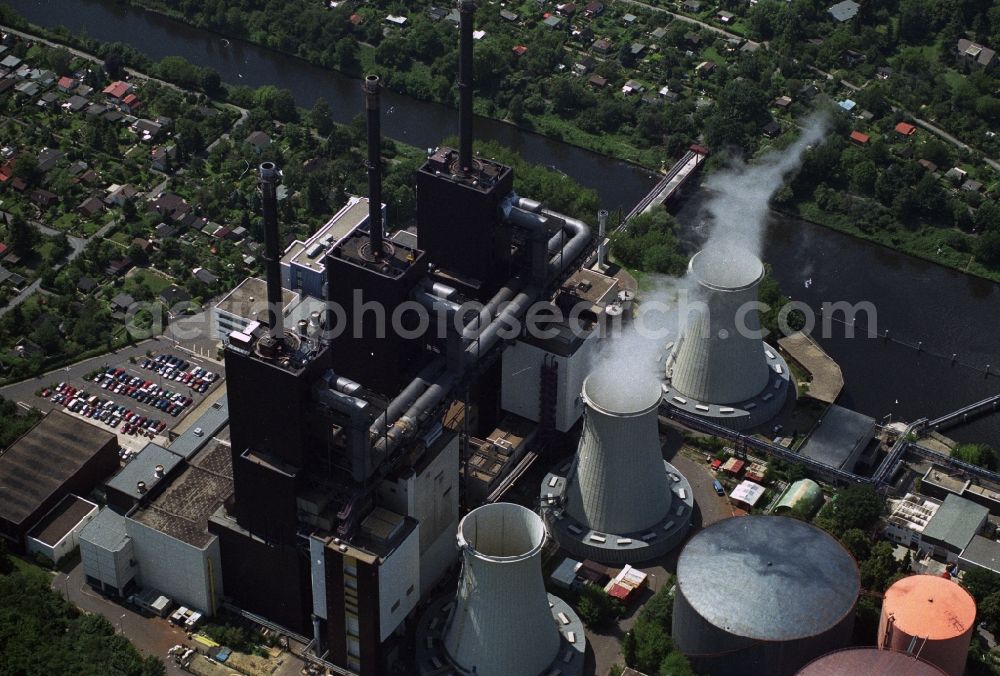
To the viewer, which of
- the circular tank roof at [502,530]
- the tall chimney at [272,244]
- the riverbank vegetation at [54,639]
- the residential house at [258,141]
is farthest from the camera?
the residential house at [258,141]

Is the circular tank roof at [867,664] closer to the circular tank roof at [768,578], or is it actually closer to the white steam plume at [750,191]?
the circular tank roof at [768,578]

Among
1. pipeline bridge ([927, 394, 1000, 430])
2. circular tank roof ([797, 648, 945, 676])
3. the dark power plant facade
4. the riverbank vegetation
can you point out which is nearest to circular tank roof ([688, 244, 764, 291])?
the dark power plant facade

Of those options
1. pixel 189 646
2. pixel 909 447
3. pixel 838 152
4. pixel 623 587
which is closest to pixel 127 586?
pixel 189 646

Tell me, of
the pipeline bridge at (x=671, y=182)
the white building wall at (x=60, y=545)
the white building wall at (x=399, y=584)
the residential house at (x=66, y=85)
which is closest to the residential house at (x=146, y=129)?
the residential house at (x=66, y=85)

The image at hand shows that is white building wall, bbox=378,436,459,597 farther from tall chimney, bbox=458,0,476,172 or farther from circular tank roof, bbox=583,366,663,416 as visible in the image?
tall chimney, bbox=458,0,476,172

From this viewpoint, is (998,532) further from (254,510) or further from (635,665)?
(254,510)

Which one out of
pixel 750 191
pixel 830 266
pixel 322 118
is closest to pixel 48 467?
pixel 322 118
